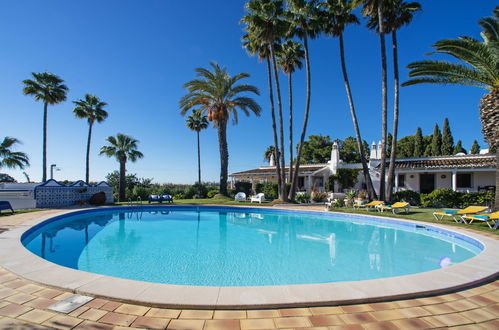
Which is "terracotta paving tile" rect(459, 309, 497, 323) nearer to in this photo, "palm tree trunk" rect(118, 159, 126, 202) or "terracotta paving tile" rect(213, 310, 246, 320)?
"terracotta paving tile" rect(213, 310, 246, 320)

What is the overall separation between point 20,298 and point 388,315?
15.7ft

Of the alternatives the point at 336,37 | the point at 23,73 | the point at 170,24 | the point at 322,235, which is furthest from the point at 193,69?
the point at 322,235

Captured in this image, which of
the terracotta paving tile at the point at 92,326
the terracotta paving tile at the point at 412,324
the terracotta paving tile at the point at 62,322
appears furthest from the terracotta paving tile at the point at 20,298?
the terracotta paving tile at the point at 412,324

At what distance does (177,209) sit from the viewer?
1853cm

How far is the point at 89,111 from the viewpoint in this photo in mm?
26641

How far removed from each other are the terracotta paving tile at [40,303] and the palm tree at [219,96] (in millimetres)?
20329

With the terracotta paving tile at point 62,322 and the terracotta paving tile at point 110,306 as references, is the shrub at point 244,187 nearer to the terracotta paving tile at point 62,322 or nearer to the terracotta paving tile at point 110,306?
the terracotta paving tile at point 110,306

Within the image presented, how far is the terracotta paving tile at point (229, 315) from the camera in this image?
2992mm

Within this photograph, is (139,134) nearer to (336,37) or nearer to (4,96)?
(4,96)

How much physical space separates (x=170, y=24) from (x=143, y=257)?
45.7 ft

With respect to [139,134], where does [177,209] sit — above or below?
below

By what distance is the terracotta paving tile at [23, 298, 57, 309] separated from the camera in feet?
10.5

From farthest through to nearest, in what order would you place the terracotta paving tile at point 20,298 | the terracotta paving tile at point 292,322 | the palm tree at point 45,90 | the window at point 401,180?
the palm tree at point 45,90, the window at point 401,180, the terracotta paving tile at point 20,298, the terracotta paving tile at point 292,322

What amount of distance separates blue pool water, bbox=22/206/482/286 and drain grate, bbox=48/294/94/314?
2.18 meters
